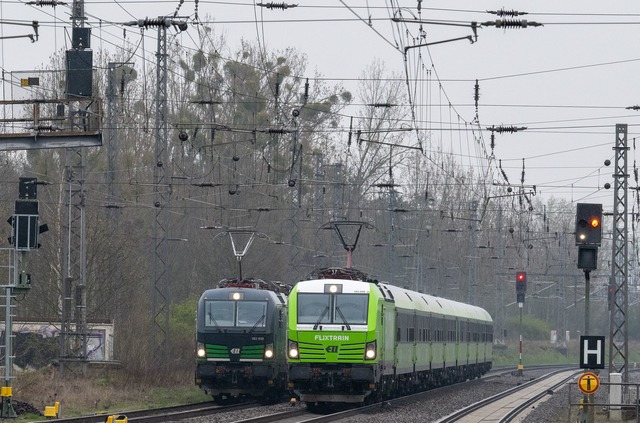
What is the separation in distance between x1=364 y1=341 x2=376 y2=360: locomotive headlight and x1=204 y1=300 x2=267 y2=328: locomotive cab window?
363 cm

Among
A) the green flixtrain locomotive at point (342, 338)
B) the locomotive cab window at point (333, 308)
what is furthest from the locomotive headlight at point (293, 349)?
the locomotive cab window at point (333, 308)

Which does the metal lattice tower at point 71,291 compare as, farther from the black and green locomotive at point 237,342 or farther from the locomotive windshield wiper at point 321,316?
the locomotive windshield wiper at point 321,316

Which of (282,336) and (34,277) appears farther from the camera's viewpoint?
(34,277)

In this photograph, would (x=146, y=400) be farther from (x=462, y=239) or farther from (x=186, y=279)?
(x=462, y=239)

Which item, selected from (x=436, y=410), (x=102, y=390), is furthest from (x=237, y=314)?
(x=436, y=410)

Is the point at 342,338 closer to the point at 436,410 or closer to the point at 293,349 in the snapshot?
the point at 293,349

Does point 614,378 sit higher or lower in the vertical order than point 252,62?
lower

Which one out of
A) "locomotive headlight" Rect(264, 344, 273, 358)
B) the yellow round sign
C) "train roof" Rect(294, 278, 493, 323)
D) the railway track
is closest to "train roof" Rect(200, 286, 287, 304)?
"locomotive headlight" Rect(264, 344, 273, 358)

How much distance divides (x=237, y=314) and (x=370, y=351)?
4288mm

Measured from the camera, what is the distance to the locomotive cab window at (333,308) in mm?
29781

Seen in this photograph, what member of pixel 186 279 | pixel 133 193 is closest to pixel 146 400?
pixel 133 193

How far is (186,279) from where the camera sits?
6438 cm

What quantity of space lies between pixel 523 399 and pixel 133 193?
25154mm

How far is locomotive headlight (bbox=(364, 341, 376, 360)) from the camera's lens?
96.8 feet
